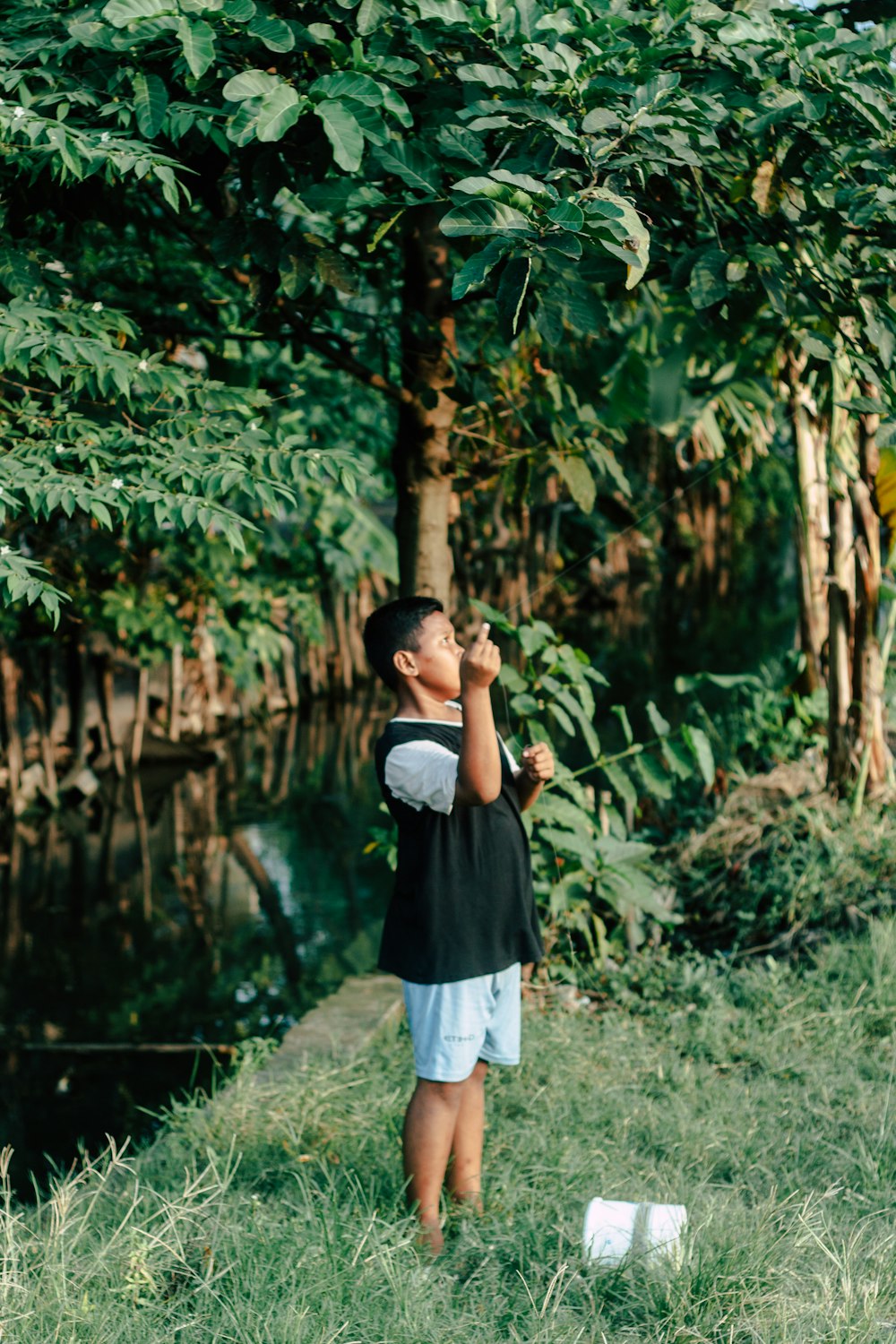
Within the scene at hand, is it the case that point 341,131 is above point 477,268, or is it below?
above

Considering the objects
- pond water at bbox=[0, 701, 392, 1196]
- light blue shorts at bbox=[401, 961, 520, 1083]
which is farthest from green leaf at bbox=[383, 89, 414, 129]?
pond water at bbox=[0, 701, 392, 1196]

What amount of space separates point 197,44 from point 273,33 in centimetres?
17

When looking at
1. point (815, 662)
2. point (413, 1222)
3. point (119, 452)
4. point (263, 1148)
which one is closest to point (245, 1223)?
point (413, 1222)

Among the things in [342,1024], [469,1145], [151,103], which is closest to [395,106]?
[151,103]

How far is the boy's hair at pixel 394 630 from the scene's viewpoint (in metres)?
3.00

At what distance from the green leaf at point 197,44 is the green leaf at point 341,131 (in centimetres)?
24

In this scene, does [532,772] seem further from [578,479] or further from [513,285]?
[578,479]

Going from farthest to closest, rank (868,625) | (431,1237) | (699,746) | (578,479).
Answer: (868,625) < (699,746) < (578,479) < (431,1237)

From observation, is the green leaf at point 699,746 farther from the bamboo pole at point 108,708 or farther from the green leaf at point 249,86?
the bamboo pole at point 108,708

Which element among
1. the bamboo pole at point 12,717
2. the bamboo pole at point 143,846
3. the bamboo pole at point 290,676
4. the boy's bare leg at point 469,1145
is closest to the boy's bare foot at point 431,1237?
the boy's bare leg at point 469,1145

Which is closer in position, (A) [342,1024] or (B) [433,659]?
(B) [433,659]

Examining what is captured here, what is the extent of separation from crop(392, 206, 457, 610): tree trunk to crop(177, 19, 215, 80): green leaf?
1552mm

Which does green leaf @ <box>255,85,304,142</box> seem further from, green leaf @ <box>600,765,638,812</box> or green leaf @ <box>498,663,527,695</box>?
green leaf @ <box>600,765,638,812</box>

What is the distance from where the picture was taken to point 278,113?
256 centimetres
